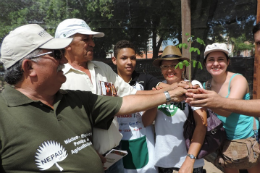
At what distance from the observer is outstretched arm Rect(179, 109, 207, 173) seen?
1984 millimetres

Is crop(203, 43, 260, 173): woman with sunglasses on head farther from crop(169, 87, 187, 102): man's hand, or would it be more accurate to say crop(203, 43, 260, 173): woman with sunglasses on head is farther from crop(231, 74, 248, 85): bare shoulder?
crop(169, 87, 187, 102): man's hand

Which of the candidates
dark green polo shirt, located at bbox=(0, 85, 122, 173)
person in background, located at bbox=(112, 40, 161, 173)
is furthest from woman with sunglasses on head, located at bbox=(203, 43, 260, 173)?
dark green polo shirt, located at bbox=(0, 85, 122, 173)

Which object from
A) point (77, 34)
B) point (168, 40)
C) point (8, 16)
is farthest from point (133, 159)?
point (8, 16)

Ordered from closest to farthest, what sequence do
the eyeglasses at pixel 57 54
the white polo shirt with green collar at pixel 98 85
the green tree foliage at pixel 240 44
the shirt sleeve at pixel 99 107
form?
the eyeglasses at pixel 57 54 → the shirt sleeve at pixel 99 107 → the white polo shirt with green collar at pixel 98 85 → the green tree foliage at pixel 240 44

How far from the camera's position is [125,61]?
8.73 ft

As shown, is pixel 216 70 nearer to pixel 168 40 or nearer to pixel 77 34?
pixel 77 34

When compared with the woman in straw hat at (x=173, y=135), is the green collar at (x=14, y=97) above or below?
Answer: above

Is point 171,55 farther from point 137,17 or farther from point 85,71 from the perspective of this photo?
point 137,17

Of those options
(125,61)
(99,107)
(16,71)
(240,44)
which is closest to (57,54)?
(16,71)

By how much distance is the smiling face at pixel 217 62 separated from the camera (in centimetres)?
238

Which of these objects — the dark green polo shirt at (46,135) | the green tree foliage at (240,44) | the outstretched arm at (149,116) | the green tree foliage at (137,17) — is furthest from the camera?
the green tree foliage at (240,44)

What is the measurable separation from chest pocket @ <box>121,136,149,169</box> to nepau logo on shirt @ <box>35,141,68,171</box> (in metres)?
1.05

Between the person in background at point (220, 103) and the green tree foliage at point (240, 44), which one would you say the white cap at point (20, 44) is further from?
the green tree foliage at point (240, 44)

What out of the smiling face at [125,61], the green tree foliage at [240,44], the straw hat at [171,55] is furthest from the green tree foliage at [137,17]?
the straw hat at [171,55]
